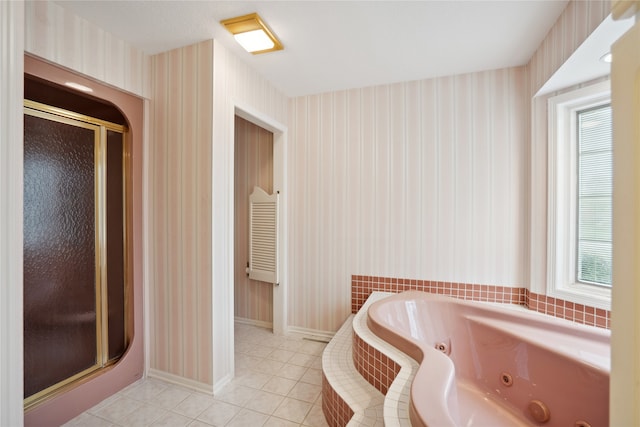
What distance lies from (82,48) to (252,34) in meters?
0.97

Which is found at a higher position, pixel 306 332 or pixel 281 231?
pixel 281 231

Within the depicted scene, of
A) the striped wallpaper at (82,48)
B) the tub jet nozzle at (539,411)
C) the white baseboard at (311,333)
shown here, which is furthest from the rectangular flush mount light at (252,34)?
the tub jet nozzle at (539,411)

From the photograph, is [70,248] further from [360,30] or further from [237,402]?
[360,30]

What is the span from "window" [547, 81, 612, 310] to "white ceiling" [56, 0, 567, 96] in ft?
1.77

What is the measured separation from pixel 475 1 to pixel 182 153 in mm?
1947

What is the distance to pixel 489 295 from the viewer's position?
7.43ft

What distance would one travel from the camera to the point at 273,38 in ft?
6.00

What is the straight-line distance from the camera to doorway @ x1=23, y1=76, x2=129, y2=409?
5.07 feet

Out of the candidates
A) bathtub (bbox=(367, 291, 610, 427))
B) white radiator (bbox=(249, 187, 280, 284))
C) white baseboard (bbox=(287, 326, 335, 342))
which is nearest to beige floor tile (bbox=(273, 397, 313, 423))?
bathtub (bbox=(367, 291, 610, 427))

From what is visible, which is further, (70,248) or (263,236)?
(263,236)

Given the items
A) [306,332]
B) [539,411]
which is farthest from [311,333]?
[539,411]

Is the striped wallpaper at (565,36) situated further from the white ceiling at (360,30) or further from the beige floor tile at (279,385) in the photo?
the beige floor tile at (279,385)
